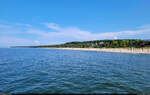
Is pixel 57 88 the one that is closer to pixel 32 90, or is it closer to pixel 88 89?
pixel 32 90

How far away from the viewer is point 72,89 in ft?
30.5

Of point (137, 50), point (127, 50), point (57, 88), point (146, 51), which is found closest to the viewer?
point (57, 88)

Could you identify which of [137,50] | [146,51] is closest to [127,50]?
[137,50]

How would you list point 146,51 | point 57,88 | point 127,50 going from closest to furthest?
point 57,88
point 146,51
point 127,50

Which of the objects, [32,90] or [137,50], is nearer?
[32,90]

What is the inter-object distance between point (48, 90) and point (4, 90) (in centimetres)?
432

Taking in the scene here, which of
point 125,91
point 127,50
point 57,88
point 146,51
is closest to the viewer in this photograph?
point 125,91

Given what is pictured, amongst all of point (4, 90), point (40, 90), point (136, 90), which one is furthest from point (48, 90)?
point (136, 90)

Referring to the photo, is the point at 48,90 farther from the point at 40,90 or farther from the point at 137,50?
the point at 137,50

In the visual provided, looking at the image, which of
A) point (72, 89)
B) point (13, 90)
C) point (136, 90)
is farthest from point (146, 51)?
point (13, 90)

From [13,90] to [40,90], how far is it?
2.72 m

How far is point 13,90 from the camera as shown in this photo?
9289 mm

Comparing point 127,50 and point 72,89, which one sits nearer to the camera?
point 72,89

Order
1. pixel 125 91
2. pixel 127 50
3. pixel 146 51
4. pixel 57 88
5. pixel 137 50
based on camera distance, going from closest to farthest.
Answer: pixel 125 91 → pixel 57 88 → pixel 146 51 → pixel 137 50 → pixel 127 50
